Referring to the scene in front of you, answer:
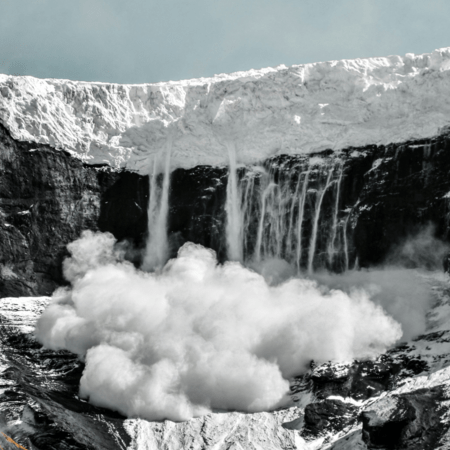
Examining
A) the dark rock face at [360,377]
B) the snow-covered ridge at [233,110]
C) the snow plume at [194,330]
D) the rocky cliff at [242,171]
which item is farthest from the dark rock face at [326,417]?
the snow-covered ridge at [233,110]

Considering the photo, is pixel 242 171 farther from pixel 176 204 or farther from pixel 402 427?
pixel 402 427

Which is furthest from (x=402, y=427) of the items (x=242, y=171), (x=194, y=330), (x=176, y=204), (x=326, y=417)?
(x=176, y=204)

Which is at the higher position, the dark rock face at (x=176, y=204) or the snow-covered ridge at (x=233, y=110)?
the snow-covered ridge at (x=233, y=110)

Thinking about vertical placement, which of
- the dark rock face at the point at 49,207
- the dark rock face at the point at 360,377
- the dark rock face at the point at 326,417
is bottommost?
the dark rock face at the point at 326,417

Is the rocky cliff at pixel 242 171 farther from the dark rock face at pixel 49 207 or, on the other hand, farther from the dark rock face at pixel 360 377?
the dark rock face at pixel 360 377

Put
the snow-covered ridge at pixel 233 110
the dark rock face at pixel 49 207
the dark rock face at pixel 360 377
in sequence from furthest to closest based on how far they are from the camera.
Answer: the dark rock face at pixel 49 207 → the snow-covered ridge at pixel 233 110 → the dark rock face at pixel 360 377

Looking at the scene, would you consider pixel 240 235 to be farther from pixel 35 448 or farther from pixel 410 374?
pixel 35 448
